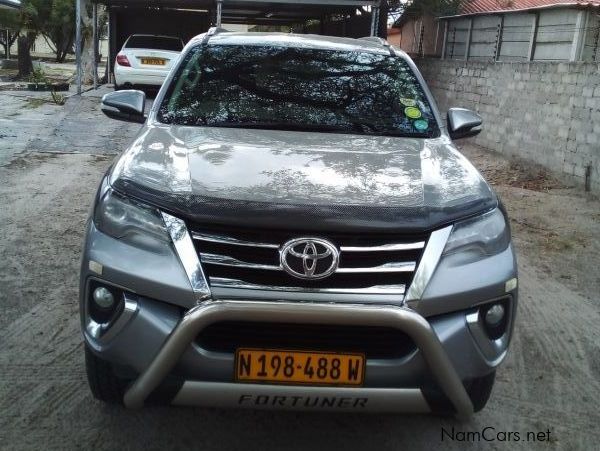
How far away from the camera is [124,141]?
1013 centimetres

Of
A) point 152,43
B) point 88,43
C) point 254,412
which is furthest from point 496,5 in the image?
point 254,412

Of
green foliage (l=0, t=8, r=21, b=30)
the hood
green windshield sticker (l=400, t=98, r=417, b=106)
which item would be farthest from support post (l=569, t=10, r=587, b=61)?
green foliage (l=0, t=8, r=21, b=30)

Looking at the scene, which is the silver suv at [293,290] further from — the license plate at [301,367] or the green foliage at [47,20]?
the green foliage at [47,20]

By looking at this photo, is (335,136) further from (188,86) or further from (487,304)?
(487,304)

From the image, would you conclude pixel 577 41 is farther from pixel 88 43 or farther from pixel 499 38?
pixel 88 43

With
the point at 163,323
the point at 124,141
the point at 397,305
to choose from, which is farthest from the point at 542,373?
the point at 124,141

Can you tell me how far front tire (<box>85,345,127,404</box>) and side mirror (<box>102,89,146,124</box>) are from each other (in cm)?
179

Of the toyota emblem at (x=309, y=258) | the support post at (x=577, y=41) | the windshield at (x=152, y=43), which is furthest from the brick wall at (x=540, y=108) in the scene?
the windshield at (x=152, y=43)

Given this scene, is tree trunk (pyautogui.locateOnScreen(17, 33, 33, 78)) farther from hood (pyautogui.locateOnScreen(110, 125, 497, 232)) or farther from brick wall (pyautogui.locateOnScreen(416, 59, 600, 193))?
hood (pyautogui.locateOnScreen(110, 125, 497, 232))

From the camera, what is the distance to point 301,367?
7.78 feet

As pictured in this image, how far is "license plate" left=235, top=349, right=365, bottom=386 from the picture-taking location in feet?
7.73

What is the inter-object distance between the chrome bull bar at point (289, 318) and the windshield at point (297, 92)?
4.67 ft

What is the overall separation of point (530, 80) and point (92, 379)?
8572 millimetres

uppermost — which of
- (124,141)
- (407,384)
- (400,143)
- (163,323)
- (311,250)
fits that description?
(400,143)
